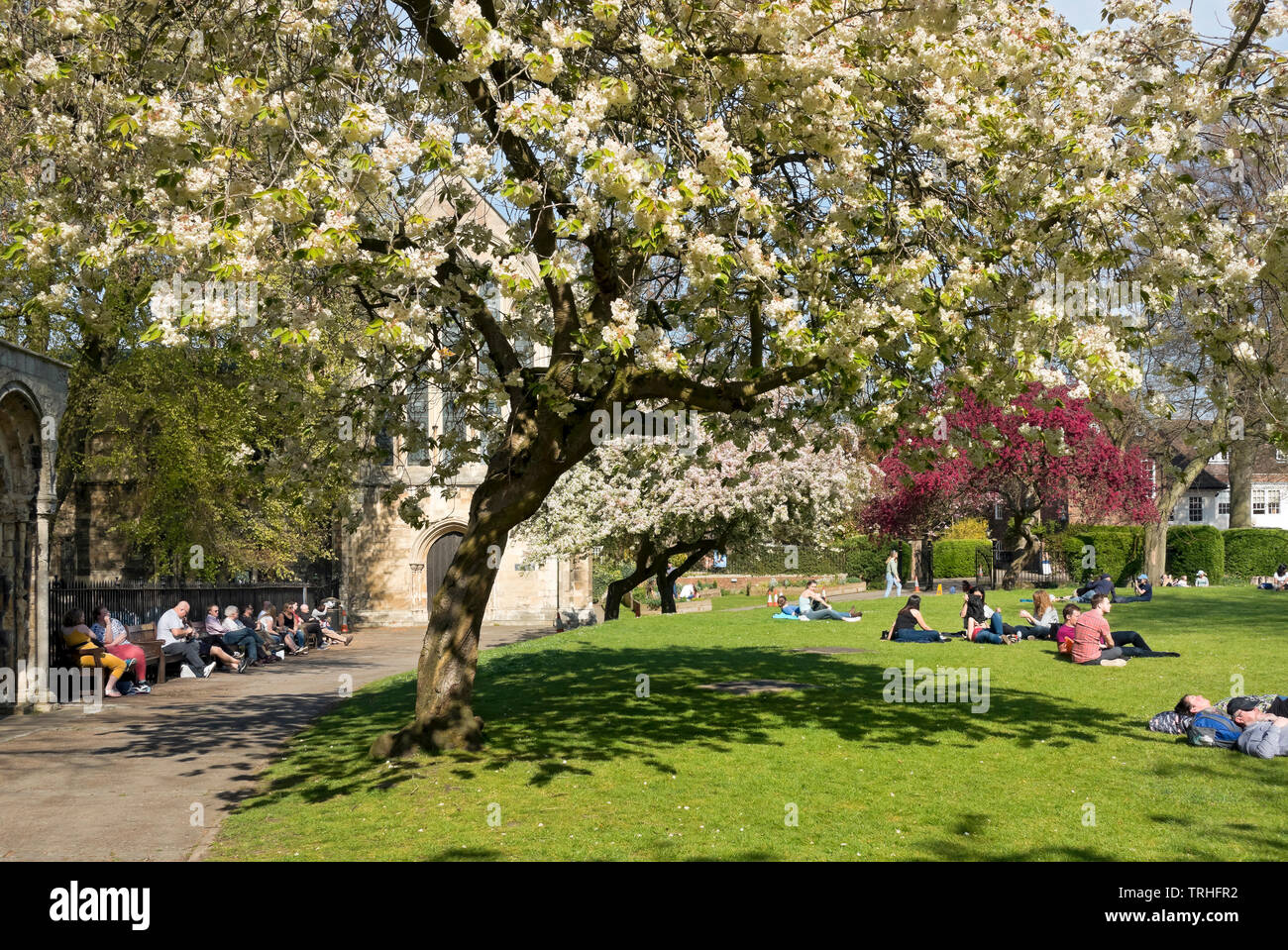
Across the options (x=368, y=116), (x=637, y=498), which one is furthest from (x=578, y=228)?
(x=637, y=498)

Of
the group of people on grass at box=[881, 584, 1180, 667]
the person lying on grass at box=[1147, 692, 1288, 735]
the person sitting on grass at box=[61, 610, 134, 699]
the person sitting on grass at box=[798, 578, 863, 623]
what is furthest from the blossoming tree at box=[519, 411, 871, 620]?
the person lying on grass at box=[1147, 692, 1288, 735]

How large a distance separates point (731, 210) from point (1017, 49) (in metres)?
2.43

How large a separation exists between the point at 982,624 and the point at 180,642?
14.4 meters

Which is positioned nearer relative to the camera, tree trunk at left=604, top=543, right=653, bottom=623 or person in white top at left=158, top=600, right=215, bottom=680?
person in white top at left=158, top=600, right=215, bottom=680

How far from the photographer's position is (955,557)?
44906 millimetres

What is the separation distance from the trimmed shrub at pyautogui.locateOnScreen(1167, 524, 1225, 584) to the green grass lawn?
26.8 meters

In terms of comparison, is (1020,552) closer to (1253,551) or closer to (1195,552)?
(1195,552)

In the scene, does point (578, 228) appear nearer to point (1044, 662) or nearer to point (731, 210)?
point (731, 210)

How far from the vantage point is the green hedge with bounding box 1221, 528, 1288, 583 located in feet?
135

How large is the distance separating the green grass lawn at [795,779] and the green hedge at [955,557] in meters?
29.6

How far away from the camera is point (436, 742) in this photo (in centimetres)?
1019

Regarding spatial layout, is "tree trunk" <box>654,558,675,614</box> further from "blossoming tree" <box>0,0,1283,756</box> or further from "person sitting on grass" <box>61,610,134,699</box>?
"blossoming tree" <box>0,0,1283,756</box>

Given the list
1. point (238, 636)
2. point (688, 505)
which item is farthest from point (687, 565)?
point (238, 636)

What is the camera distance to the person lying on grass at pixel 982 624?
1951cm
